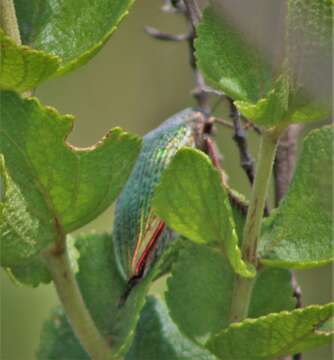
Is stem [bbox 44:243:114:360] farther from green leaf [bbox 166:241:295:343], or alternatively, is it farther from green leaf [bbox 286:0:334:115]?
green leaf [bbox 286:0:334:115]

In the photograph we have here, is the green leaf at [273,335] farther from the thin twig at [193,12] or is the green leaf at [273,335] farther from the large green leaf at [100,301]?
the thin twig at [193,12]

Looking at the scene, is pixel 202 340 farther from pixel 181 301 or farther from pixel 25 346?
pixel 25 346

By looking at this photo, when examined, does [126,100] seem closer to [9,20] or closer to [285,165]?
[285,165]

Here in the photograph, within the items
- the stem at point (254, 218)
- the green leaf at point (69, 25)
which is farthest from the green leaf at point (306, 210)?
the green leaf at point (69, 25)

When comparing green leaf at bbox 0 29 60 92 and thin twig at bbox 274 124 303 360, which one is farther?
thin twig at bbox 274 124 303 360

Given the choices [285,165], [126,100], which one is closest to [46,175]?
[285,165]

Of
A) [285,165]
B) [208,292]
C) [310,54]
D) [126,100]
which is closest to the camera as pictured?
[310,54]

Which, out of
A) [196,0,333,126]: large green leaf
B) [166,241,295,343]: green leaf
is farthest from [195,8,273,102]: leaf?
[166,241,295,343]: green leaf
